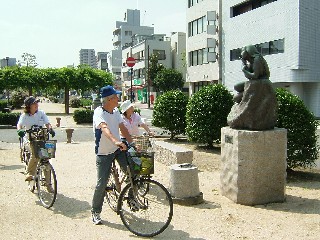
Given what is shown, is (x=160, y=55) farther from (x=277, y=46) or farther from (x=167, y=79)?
(x=277, y=46)

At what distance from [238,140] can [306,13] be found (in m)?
25.0

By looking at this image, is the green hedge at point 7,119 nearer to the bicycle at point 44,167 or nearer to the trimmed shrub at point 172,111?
the trimmed shrub at point 172,111

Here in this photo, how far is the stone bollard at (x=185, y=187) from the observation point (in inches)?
265

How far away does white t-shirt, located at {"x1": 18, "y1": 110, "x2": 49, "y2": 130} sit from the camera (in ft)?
24.7

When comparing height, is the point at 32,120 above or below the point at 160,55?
below

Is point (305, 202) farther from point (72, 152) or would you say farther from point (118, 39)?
point (118, 39)

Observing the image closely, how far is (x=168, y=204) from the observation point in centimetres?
518

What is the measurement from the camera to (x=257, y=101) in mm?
6957

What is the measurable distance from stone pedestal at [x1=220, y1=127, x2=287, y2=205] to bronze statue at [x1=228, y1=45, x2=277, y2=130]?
0.23 m

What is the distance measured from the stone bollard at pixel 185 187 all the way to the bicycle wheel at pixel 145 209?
1422 millimetres

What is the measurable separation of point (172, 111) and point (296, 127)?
7345 mm

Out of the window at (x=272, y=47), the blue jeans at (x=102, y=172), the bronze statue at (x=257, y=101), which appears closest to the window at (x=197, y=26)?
the window at (x=272, y=47)

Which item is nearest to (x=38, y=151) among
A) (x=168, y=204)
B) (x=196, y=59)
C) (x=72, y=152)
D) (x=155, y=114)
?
(x=168, y=204)

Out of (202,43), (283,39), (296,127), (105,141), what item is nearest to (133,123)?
(105,141)
